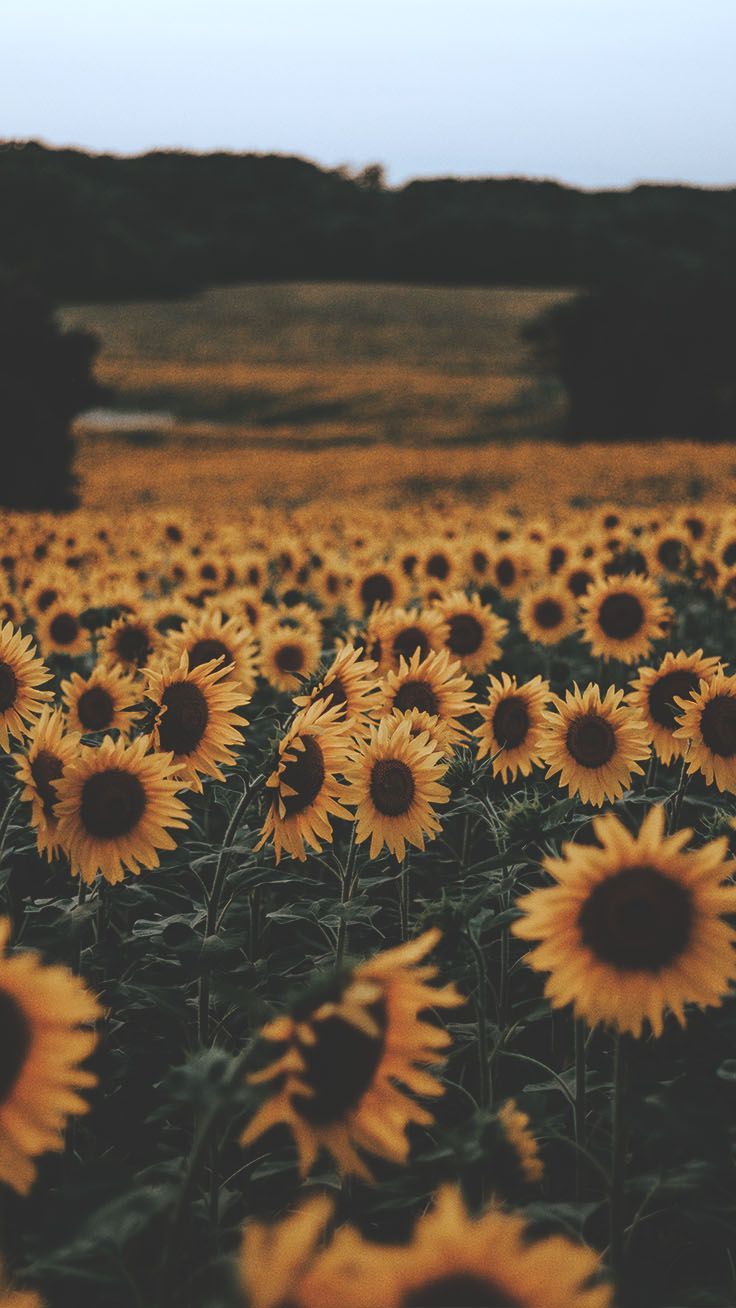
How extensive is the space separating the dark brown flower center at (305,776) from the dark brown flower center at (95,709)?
1343 mm

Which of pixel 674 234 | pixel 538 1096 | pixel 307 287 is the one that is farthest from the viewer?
pixel 674 234

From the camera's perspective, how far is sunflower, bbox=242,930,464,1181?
158cm

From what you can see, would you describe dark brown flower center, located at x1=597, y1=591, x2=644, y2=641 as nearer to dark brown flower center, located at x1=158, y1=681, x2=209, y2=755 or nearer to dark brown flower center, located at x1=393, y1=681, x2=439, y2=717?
dark brown flower center, located at x1=393, y1=681, x2=439, y2=717

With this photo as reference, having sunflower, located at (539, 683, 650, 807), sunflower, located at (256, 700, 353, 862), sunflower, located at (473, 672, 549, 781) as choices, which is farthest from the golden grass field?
sunflower, located at (256, 700, 353, 862)

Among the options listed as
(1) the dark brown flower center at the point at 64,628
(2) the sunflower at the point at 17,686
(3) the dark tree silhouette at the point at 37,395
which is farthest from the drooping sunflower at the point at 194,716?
(3) the dark tree silhouette at the point at 37,395

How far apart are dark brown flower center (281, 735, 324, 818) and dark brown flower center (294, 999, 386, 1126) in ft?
4.44

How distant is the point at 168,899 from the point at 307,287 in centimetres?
8376

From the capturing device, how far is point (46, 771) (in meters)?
2.95

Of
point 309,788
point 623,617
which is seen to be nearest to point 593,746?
point 309,788

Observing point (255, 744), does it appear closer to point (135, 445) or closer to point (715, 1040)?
point (715, 1040)

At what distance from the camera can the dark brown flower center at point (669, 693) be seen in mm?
4137

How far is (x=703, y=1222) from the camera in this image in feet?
7.95

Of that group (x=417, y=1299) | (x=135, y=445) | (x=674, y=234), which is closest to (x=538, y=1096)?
(x=417, y=1299)

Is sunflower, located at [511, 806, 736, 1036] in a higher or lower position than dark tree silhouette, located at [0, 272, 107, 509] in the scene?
lower
